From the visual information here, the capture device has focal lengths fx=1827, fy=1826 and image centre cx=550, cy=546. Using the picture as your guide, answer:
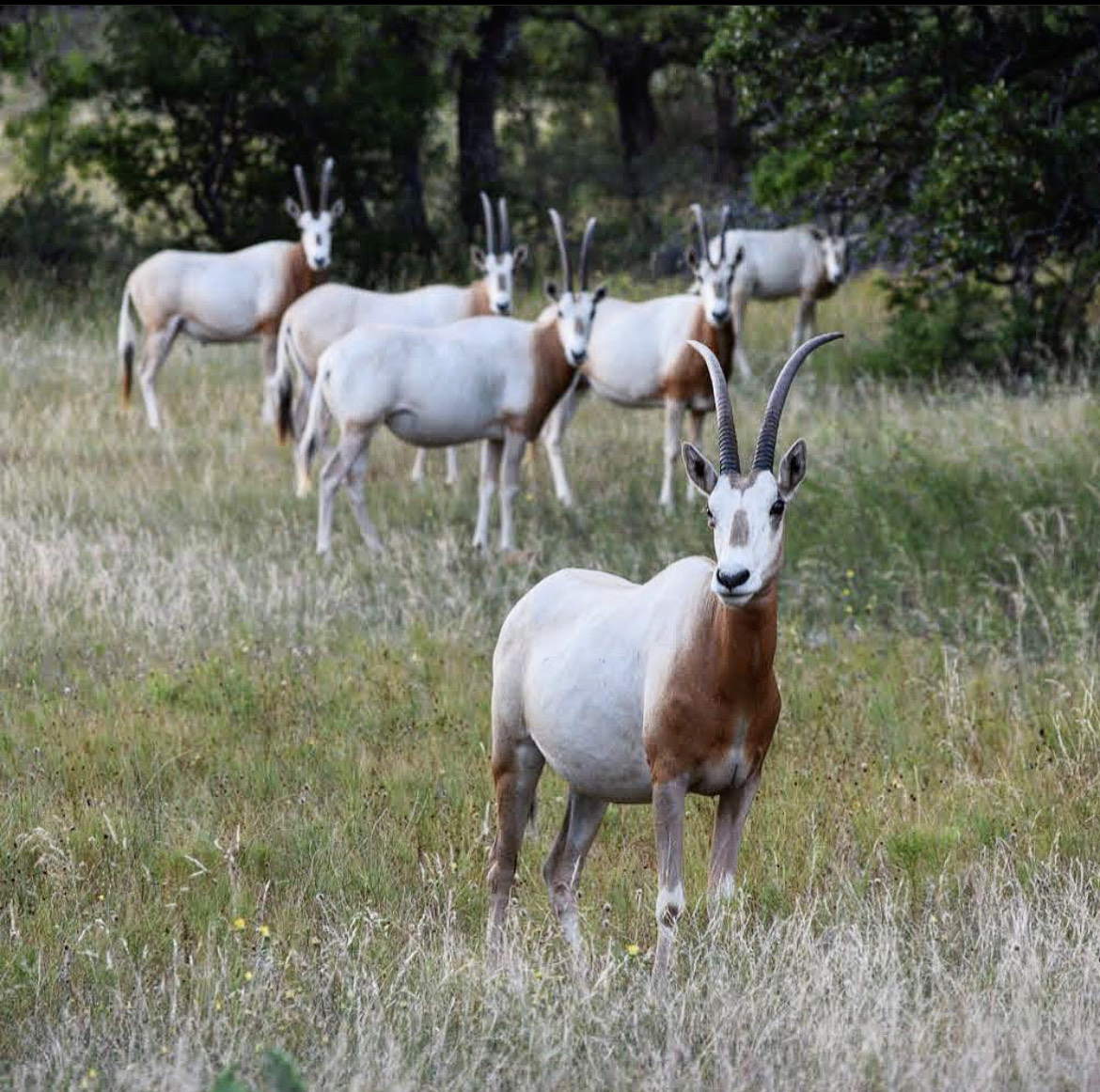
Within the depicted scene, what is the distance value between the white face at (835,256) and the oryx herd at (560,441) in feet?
0.10

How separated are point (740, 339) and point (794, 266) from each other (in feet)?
4.91

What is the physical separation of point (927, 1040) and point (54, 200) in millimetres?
20560

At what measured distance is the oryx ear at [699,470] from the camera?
15.7 ft

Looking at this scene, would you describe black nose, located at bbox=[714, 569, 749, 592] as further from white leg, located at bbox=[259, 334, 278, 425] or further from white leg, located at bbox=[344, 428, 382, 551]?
white leg, located at bbox=[259, 334, 278, 425]

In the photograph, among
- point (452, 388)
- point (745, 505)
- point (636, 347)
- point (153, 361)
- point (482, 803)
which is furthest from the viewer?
point (153, 361)

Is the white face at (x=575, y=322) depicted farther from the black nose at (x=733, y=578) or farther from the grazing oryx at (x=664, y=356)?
the black nose at (x=733, y=578)

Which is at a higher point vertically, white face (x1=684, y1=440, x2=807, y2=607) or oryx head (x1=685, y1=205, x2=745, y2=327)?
oryx head (x1=685, y1=205, x2=745, y2=327)

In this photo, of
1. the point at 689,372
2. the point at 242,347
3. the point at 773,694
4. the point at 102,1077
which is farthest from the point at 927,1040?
the point at 242,347

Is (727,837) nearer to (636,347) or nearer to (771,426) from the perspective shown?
(771,426)

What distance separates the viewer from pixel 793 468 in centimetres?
493

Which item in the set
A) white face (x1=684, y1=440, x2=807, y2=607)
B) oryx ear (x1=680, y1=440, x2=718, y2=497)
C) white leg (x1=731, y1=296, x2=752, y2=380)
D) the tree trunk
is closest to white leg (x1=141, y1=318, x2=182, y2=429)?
white leg (x1=731, y1=296, x2=752, y2=380)

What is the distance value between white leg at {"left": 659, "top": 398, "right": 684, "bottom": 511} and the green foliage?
6.95ft

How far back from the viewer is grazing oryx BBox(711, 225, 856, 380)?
1989 centimetres

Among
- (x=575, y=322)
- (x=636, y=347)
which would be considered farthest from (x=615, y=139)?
(x=575, y=322)
